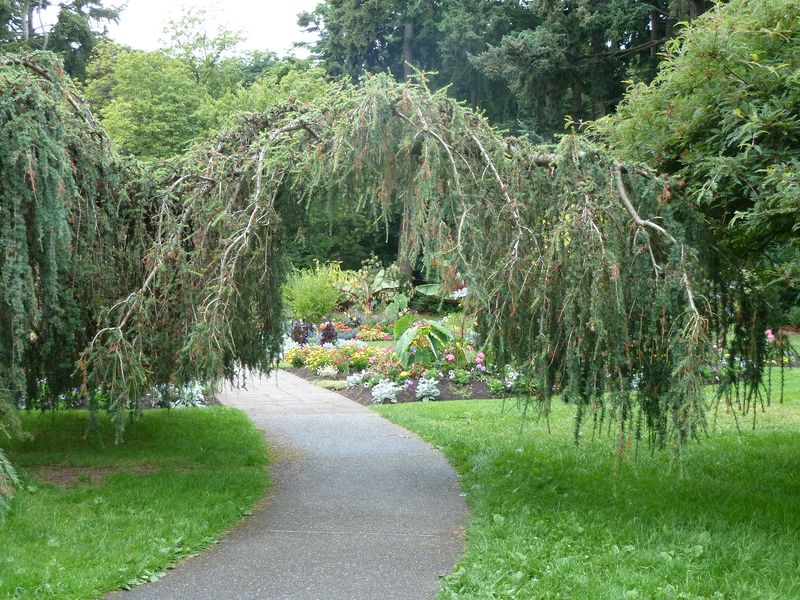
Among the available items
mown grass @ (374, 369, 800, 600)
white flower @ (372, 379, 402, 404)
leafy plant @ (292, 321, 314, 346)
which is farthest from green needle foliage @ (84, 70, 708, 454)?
leafy plant @ (292, 321, 314, 346)

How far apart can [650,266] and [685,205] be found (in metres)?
0.71

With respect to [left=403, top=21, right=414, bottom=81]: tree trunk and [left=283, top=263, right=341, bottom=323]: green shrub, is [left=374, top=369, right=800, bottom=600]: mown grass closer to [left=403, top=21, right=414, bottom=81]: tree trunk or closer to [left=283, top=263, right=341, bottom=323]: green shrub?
[left=283, top=263, right=341, bottom=323]: green shrub

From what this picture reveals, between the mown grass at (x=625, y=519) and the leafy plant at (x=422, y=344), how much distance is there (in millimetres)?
3868

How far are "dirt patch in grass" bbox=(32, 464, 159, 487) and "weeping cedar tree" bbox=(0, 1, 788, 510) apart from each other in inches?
31.9

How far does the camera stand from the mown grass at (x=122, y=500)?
4.55m

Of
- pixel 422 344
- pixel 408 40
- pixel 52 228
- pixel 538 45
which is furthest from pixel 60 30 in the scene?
pixel 52 228

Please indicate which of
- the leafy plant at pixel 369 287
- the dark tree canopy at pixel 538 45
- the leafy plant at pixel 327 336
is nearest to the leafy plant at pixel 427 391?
the leafy plant at pixel 327 336

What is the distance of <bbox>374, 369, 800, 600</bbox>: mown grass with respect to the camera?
441 cm

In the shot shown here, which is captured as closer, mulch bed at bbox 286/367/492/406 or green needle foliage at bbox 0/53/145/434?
green needle foliage at bbox 0/53/145/434

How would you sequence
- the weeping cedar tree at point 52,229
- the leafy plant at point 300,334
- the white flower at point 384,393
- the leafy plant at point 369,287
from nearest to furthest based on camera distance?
the weeping cedar tree at point 52,229, the white flower at point 384,393, the leafy plant at point 300,334, the leafy plant at point 369,287

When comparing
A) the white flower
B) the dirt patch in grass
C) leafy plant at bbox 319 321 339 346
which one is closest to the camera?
the dirt patch in grass

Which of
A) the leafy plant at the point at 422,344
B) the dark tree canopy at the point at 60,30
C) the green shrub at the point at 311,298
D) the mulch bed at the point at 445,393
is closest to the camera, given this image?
the mulch bed at the point at 445,393

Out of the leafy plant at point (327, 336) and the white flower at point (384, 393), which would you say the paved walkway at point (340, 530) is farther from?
the leafy plant at point (327, 336)

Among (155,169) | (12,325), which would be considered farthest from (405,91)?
(12,325)
